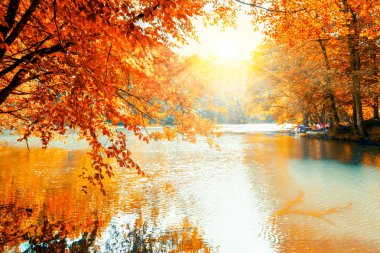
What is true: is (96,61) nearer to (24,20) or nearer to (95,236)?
(24,20)

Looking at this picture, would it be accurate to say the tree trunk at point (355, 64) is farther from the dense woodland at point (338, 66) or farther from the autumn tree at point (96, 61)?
the autumn tree at point (96, 61)

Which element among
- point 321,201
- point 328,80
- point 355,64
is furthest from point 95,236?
point 355,64

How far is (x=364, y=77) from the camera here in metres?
26.7

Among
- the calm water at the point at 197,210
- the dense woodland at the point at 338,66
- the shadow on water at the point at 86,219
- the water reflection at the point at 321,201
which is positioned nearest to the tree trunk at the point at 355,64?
the dense woodland at the point at 338,66

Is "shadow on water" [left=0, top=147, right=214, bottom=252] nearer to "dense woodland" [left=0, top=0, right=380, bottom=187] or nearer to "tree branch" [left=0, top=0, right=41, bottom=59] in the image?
"dense woodland" [left=0, top=0, right=380, bottom=187]

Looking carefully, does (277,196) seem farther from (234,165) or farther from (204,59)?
(234,165)

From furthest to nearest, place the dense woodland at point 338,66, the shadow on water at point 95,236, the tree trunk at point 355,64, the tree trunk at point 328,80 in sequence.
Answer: the tree trunk at point 328,80 → the tree trunk at point 355,64 → the dense woodland at point 338,66 → the shadow on water at point 95,236

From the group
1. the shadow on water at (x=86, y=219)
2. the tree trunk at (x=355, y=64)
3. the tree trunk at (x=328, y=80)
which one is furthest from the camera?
the tree trunk at (x=328, y=80)

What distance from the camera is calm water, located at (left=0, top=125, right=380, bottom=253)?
7.76 metres

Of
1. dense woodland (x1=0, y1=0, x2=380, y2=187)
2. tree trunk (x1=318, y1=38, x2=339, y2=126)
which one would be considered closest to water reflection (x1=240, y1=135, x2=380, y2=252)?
dense woodland (x1=0, y1=0, x2=380, y2=187)

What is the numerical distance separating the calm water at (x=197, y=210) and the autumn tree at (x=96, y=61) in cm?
223

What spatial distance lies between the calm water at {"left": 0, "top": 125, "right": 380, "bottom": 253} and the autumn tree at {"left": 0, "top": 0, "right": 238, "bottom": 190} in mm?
2232

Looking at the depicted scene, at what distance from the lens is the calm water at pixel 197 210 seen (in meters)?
7.76

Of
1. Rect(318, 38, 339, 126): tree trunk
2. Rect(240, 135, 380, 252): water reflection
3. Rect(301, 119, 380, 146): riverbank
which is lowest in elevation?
Rect(240, 135, 380, 252): water reflection
